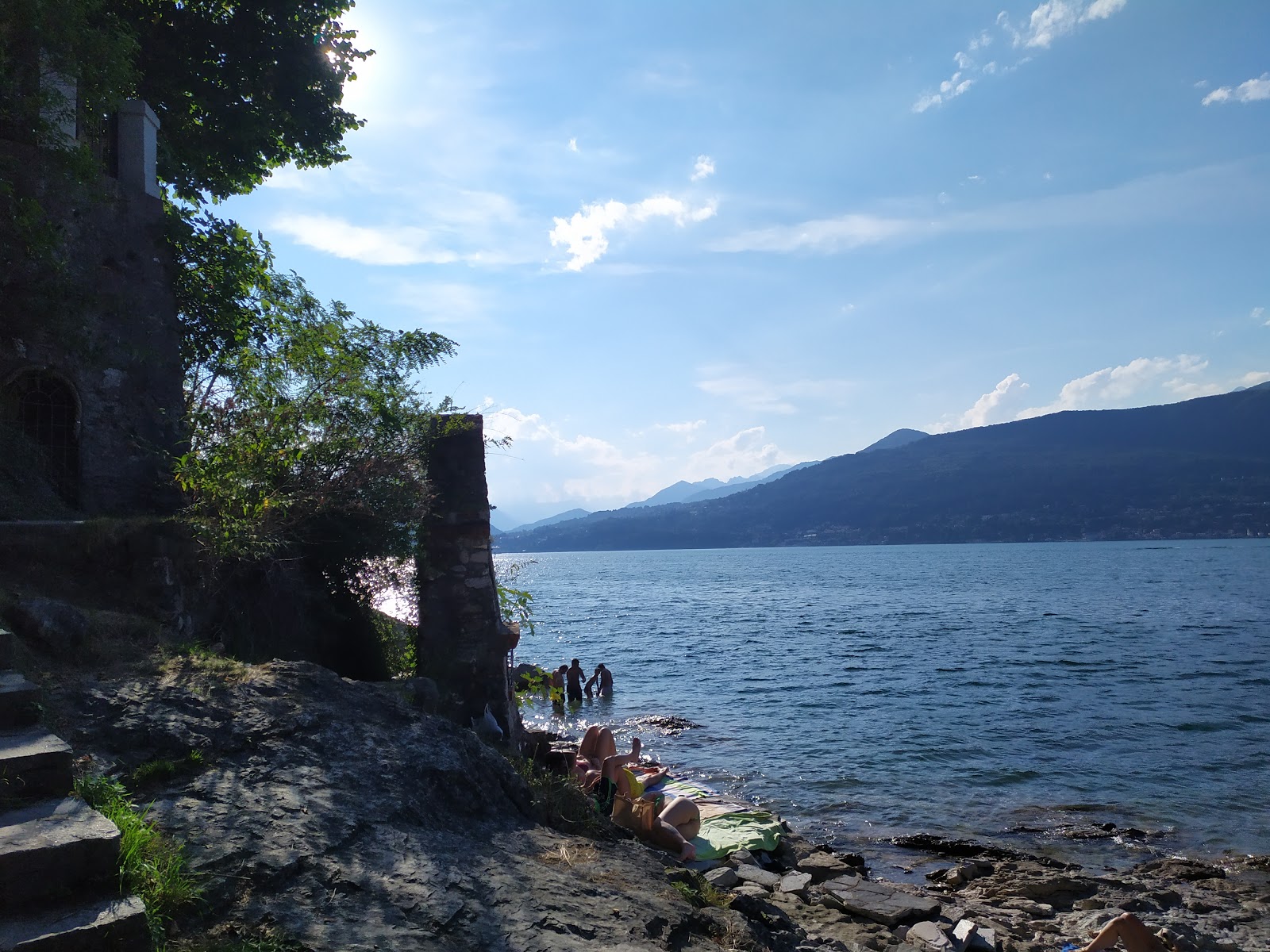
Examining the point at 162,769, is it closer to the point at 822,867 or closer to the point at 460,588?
the point at 460,588

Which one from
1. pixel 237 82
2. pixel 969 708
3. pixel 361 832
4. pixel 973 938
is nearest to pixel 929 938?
pixel 973 938

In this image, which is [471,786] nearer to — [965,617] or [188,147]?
[188,147]

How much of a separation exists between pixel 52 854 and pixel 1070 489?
184 meters

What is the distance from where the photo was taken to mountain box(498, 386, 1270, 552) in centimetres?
15150

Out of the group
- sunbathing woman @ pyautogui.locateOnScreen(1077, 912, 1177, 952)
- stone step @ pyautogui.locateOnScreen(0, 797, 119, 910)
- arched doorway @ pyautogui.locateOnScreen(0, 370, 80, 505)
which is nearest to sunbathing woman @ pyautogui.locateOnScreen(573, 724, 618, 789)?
sunbathing woman @ pyautogui.locateOnScreen(1077, 912, 1177, 952)

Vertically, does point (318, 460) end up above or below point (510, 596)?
above

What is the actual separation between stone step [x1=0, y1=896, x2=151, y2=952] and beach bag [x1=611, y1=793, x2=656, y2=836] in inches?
292

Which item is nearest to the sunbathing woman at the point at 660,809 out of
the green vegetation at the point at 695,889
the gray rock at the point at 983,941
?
the green vegetation at the point at 695,889

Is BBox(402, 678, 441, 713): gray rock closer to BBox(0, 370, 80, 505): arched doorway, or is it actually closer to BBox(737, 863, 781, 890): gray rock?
BBox(737, 863, 781, 890): gray rock

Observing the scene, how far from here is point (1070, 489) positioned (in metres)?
164

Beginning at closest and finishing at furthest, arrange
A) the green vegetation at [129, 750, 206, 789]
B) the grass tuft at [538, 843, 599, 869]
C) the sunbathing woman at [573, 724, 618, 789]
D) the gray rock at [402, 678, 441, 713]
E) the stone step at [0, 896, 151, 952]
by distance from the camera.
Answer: the stone step at [0, 896, 151, 952]
the green vegetation at [129, 750, 206, 789]
the grass tuft at [538, 843, 599, 869]
the gray rock at [402, 678, 441, 713]
the sunbathing woman at [573, 724, 618, 789]

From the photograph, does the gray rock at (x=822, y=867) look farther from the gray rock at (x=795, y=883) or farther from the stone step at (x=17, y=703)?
the stone step at (x=17, y=703)

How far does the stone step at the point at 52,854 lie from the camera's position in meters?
3.28

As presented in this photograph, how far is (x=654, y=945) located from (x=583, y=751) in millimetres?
8248
